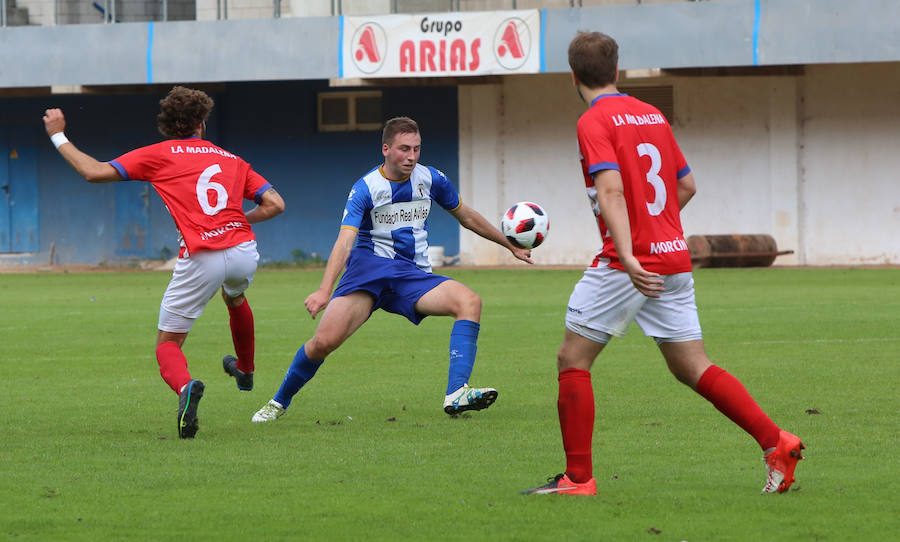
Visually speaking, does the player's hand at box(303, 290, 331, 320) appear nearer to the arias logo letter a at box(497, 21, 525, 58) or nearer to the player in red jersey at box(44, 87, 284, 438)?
the player in red jersey at box(44, 87, 284, 438)

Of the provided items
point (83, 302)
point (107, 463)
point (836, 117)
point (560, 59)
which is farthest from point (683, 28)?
point (107, 463)

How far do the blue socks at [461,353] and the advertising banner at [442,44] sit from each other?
60.3 feet

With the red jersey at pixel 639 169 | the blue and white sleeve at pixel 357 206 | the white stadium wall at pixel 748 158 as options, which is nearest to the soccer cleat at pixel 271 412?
the blue and white sleeve at pixel 357 206

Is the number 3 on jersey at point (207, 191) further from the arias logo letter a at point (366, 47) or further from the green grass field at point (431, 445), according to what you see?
the arias logo letter a at point (366, 47)

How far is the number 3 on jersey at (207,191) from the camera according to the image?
753 cm

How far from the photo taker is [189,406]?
7.02 m

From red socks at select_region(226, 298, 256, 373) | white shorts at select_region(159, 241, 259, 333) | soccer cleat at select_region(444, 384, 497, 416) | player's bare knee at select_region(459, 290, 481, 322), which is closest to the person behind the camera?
soccer cleat at select_region(444, 384, 497, 416)

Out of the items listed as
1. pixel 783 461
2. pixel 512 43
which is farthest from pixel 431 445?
pixel 512 43

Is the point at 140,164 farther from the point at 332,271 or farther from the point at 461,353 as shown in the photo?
the point at 461,353

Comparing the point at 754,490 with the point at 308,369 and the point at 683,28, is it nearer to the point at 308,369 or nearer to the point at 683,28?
the point at 308,369

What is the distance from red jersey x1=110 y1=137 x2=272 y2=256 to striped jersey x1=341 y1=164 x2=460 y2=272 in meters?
0.73

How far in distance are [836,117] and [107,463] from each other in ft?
74.6

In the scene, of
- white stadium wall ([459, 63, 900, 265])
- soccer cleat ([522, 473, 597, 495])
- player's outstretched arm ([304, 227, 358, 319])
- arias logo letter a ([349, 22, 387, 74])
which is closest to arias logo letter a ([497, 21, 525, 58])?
arias logo letter a ([349, 22, 387, 74])

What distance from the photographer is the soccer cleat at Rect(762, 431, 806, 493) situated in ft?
17.5
